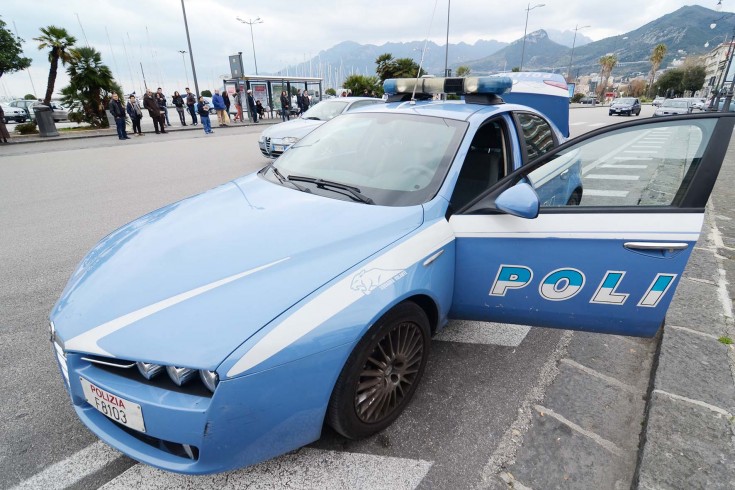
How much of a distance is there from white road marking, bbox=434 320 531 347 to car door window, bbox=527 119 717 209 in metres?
1.08

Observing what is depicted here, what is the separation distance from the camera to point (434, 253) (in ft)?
6.77

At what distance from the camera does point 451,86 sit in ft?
11.0

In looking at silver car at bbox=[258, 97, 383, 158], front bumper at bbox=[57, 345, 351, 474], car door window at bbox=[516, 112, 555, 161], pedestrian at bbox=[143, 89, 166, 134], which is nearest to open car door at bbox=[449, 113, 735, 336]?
car door window at bbox=[516, 112, 555, 161]

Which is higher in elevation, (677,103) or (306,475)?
(677,103)

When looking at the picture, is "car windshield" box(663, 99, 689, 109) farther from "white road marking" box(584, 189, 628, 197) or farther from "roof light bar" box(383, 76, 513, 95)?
"white road marking" box(584, 189, 628, 197)

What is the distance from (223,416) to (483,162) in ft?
8.11

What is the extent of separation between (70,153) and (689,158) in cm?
1477

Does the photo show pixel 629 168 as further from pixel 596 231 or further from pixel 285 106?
pixel 285 106

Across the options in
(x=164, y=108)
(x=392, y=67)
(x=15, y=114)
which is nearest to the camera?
(x=164, y=108)

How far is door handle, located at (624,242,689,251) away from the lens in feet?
6.41

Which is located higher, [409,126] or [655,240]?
[409,126]

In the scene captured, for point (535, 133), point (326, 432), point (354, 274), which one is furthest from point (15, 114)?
point (354, 274)

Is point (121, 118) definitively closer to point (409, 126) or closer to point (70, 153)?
point (70, 153)

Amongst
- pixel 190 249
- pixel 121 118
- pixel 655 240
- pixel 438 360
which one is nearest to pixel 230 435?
pixel 190 249
